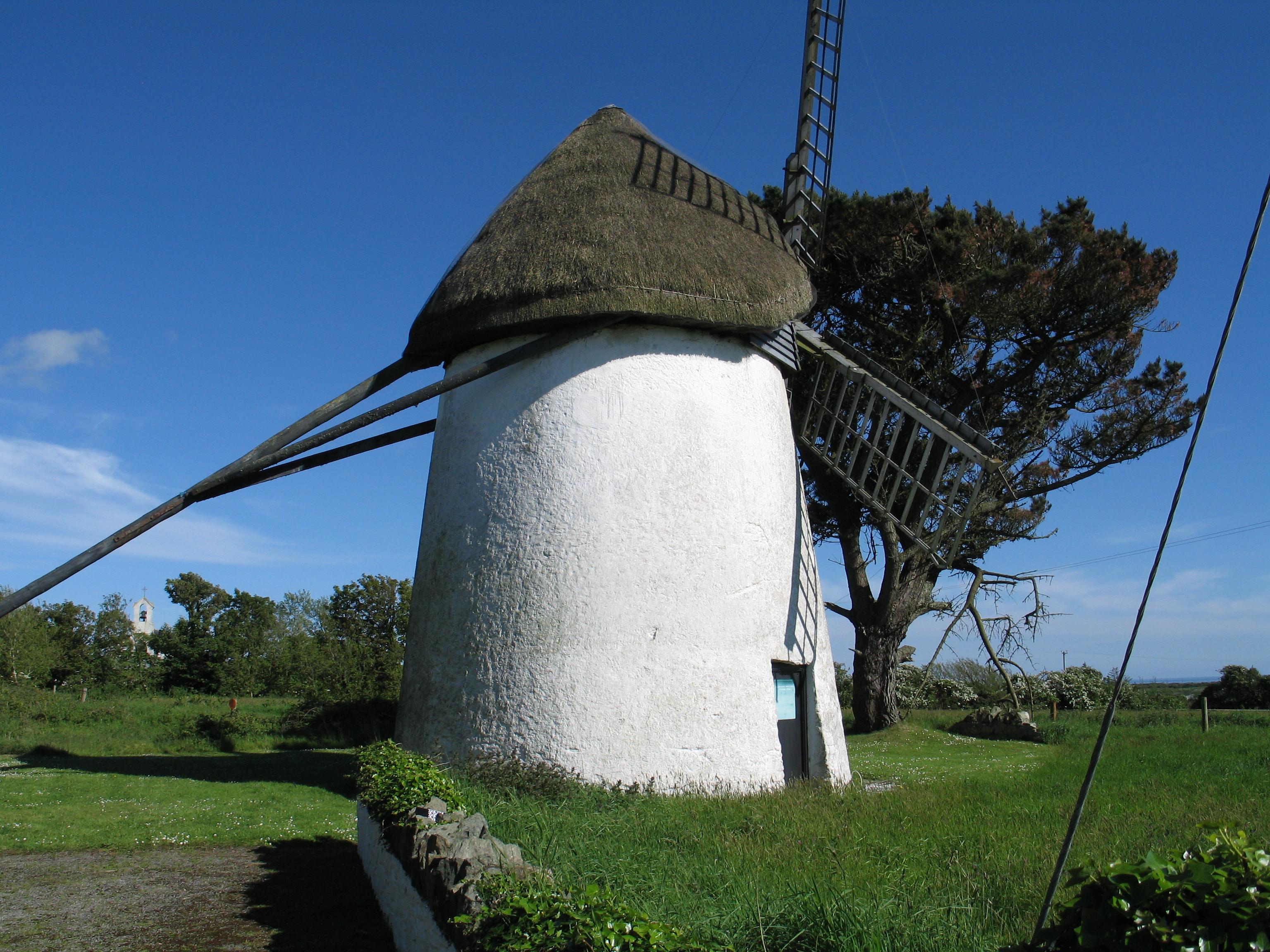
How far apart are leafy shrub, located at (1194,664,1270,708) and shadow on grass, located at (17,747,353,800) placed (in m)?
21.2

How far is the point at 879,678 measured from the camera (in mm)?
14258

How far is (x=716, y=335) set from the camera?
25.3 feet

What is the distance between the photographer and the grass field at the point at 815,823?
3.27 meters

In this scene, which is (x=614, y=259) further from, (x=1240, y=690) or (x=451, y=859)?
(x=1240, y=690)

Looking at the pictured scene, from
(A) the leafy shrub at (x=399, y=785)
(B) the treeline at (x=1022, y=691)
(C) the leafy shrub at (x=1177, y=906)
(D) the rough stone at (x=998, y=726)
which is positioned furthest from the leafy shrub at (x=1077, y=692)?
(C) the leafy shrub at (x=1177, y=906)

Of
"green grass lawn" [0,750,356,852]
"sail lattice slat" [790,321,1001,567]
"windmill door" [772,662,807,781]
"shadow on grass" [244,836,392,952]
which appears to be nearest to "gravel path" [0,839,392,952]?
"shadow on grass" [244,836,392,952]

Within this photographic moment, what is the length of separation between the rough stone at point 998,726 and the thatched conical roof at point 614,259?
9195 millimetres

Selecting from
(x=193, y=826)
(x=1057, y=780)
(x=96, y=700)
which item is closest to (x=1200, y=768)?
(x=1057, y=780)

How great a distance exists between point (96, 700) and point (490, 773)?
21.9 meters

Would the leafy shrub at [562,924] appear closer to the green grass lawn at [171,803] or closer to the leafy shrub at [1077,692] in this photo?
the green grass lawn at [171,803]

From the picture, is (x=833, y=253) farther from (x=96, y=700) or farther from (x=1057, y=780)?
(x=96, y=700)

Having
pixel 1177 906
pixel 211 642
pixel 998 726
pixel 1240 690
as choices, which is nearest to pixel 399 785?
pixel 1177 906

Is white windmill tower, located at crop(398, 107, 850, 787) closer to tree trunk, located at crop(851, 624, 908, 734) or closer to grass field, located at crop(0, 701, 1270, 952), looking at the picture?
grass field, located at crop(0, 701, 1270, 952)

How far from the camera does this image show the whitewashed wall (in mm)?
6703
